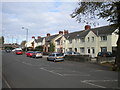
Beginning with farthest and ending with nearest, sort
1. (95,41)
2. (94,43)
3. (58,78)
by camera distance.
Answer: (94,43), (95,41), (58,78)

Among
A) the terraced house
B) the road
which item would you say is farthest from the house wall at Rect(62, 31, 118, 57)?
the road

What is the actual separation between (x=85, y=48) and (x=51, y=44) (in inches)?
804

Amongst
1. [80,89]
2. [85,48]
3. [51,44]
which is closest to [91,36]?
[85,48]

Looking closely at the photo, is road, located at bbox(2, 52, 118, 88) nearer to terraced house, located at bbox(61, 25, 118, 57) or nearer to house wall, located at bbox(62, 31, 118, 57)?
terraced house, located at bbox(61, 25, 118, 57)

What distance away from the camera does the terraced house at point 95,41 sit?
124 feet

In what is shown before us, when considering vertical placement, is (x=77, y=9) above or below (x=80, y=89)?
above

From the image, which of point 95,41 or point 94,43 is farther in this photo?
point 94,43

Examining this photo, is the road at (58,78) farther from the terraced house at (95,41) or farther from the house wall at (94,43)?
the house wall at (94,43)

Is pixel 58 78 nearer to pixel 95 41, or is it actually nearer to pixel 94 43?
pixel 95 41

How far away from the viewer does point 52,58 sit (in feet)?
94.2

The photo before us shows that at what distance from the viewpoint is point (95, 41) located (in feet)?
139

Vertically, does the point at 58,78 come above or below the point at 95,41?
below

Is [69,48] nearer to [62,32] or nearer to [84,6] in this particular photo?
[62,32]

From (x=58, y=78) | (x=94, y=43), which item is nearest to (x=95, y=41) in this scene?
(x=94, y=43)
